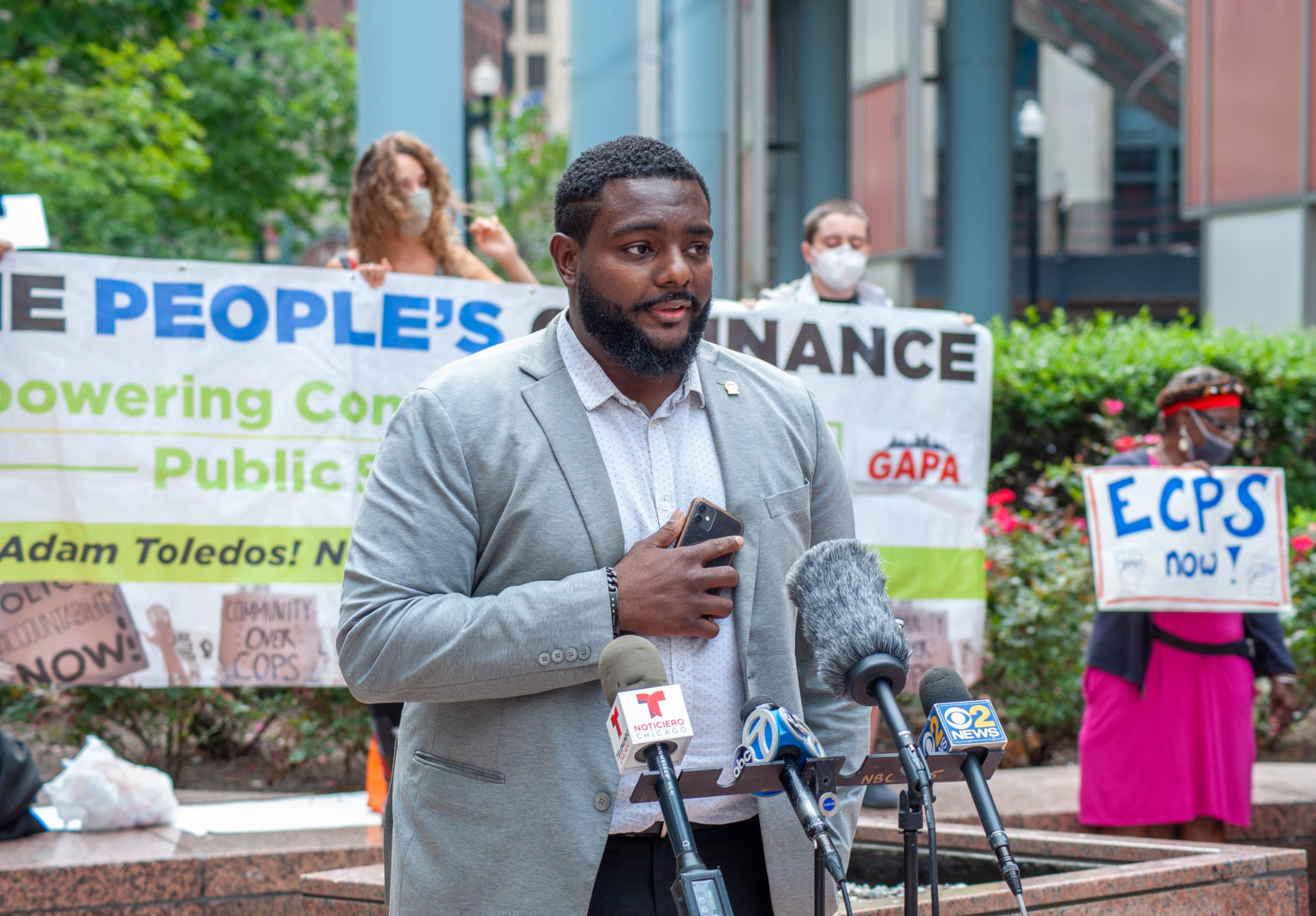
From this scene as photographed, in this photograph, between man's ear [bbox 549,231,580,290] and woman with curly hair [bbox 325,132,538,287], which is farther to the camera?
woman with curly hair [bbox 325,132,538,287]

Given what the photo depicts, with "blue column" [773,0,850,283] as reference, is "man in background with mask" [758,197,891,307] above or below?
below

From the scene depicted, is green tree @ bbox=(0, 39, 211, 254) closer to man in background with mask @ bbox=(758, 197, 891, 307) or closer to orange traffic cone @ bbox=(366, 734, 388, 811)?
man in background with mask @ bbox=(758, 197, 891, 307)

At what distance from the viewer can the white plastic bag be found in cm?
502

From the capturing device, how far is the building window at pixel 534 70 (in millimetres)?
99875

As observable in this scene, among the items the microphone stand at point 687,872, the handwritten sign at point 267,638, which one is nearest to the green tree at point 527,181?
the handwritten sign at point 267,638

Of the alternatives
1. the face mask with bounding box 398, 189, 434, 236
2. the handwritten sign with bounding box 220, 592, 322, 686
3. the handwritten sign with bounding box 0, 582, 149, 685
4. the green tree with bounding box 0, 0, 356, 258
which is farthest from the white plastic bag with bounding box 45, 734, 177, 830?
the green tree with bounding box 0, 0, 356, 258

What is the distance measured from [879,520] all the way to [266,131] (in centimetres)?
1903

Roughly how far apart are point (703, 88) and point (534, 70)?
88.2 m

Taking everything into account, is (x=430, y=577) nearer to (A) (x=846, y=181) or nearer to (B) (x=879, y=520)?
(B) (x=879, y=520)

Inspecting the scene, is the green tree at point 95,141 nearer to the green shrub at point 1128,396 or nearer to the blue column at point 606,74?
the blue column at point 606,74

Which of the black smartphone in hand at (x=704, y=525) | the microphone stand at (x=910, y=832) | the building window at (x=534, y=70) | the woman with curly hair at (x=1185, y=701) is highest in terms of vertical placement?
the building window at (x=534, y=70)

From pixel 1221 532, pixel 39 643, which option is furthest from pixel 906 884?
pixel 39 643

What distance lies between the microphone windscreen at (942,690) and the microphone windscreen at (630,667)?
47 centimetres

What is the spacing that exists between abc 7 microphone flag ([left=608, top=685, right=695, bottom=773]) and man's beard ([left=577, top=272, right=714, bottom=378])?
2.17 ft
